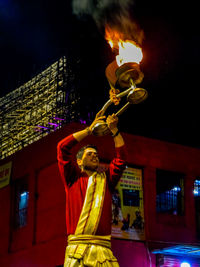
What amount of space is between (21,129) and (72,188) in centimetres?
1728

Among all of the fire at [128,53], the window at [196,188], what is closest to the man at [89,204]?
the fire at [128,53]

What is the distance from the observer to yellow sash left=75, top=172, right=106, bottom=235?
208 inches

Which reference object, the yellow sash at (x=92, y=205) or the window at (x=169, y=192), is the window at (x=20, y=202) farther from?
the yellow sash at (x=92, y=205)

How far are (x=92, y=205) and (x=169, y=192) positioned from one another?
9.83m

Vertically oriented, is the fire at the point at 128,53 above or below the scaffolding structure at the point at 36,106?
below

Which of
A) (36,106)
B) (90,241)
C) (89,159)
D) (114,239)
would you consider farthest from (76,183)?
(36,106)

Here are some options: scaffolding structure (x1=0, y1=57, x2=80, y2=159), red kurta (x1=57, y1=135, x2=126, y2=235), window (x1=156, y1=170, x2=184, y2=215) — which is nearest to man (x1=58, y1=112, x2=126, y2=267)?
red kurta (x1=57, y1=135, x2=126, y2=235)

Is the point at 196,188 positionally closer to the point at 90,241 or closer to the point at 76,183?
the point at 76,183

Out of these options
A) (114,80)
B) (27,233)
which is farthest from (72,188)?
(27,233)

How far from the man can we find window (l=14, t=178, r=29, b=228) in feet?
29.8

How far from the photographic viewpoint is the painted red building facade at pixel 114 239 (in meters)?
13.2

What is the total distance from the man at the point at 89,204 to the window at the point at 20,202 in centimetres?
907

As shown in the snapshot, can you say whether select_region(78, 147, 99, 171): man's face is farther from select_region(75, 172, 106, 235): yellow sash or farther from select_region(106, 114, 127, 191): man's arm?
select_region(106, 114, 127, 191): man's arm

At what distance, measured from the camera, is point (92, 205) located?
5.42 meters
